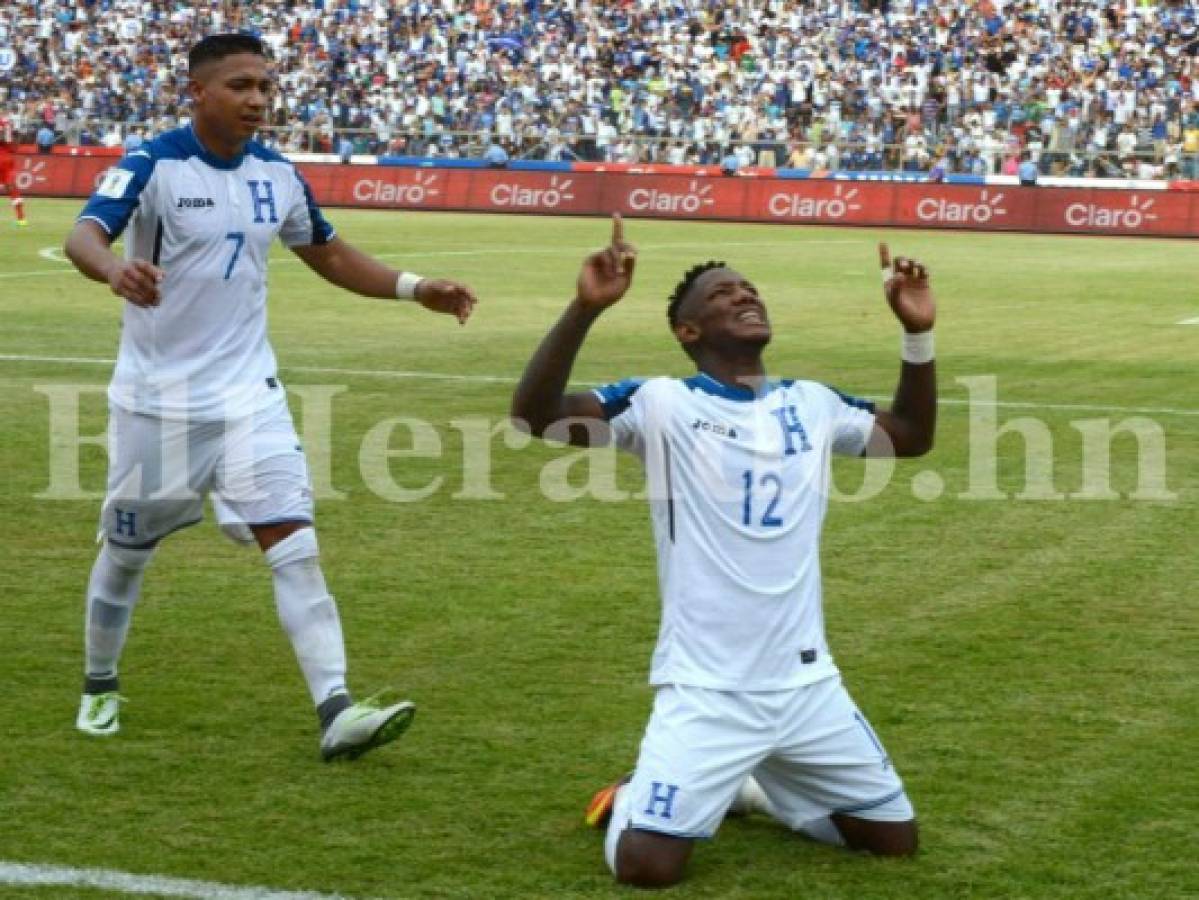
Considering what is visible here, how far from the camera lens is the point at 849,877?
546 cm

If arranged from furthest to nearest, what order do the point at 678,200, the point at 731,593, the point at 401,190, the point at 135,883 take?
the point at 401,190 → the point at 678,200 → the point at 731,593 → the point at 135,883

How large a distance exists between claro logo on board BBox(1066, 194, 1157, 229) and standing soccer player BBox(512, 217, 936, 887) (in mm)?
33517

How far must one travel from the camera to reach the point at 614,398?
18.4ft

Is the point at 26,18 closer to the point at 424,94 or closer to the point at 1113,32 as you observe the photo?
the point at 424,94

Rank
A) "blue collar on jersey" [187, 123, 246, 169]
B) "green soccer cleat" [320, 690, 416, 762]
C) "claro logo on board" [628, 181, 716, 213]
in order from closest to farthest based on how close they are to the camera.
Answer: "green soccer cleat" [320, 690, 416, 762], "blue collar on jersey" [187, 123, 246, 169], "claro logo on board" [628, 181, 716, 213]

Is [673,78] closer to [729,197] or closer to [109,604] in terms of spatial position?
[729,197]

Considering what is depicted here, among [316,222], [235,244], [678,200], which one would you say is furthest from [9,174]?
[235,244]

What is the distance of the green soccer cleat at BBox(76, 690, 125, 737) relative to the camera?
22.4 ft

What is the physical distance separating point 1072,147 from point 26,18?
30.9 meters

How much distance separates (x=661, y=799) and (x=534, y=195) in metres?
38.2

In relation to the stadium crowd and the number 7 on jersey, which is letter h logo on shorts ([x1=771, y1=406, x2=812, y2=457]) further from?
the stadium crowd

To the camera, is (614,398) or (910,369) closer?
(614,398)

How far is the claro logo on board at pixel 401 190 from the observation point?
44031 mm

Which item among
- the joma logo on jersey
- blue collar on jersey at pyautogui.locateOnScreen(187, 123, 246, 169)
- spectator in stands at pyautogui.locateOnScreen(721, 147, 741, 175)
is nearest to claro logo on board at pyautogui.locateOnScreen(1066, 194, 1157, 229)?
spectator in stands at pyautogui.locateOnScreen(721, 147, 741, 175)
